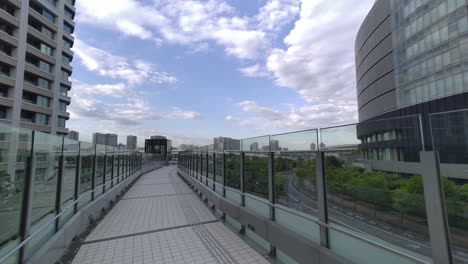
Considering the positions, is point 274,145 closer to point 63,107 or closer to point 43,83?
point 43,83

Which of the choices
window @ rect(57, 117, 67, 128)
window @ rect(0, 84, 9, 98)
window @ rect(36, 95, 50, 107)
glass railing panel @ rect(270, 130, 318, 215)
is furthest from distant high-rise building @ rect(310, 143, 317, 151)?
window @ rect(57, 117, 67, 128)

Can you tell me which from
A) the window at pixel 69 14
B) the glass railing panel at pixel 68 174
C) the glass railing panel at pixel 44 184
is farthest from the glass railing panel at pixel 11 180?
the window at pixel 69 14

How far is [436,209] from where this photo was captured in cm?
208

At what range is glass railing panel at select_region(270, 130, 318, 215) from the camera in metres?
3.73

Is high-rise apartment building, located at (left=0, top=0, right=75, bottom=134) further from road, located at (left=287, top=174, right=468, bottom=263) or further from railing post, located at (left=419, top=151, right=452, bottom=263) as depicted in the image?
railing post, located at (left=419, top=151, right=452, bottom=263)

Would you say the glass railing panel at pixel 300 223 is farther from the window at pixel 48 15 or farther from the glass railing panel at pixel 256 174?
the window at pixel 48 15

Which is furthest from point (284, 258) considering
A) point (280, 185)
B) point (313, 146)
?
point (313, 146)

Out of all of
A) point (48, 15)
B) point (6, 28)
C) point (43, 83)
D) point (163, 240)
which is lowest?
point (163, 240)

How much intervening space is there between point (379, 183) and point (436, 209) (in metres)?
0.58

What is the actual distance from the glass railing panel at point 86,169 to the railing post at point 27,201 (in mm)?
2927

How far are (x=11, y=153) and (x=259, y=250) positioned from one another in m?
4.60

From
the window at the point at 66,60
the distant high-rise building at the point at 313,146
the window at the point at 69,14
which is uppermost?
the window at the point at 69,14

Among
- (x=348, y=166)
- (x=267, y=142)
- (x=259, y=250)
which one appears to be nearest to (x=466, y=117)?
(x=348, y=166)

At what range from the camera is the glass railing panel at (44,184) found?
12.5 feet
